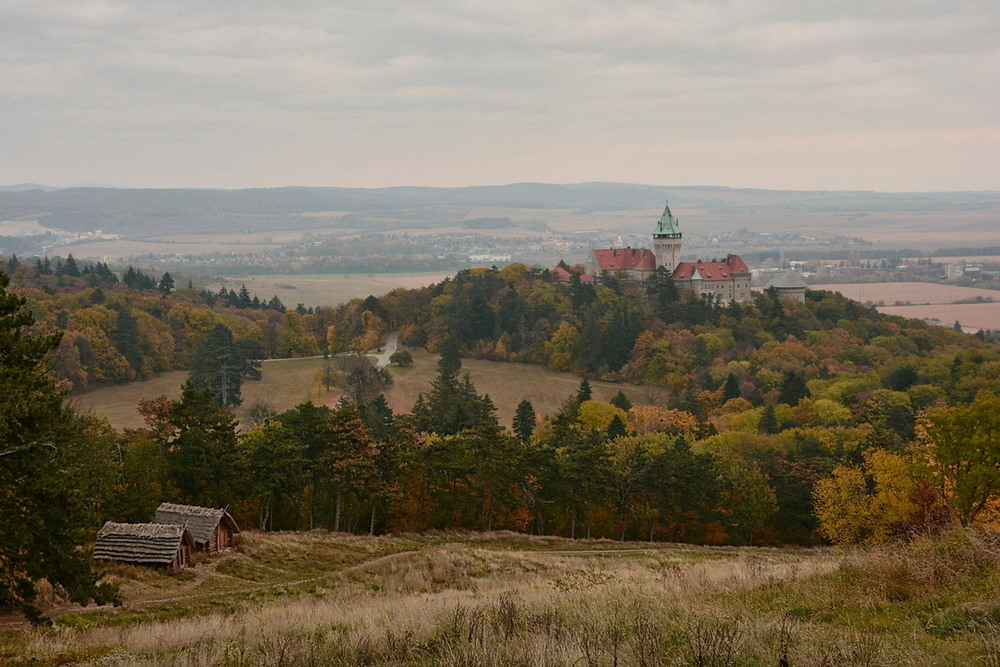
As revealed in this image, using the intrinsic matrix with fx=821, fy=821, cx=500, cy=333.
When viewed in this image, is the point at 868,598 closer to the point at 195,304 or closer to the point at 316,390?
the point at 316,390

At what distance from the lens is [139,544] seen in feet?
85.5

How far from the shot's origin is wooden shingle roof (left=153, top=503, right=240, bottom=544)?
95.1 feet

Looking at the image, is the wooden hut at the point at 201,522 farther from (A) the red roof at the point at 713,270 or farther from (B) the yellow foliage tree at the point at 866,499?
(A) the red roof at the point at 713,270

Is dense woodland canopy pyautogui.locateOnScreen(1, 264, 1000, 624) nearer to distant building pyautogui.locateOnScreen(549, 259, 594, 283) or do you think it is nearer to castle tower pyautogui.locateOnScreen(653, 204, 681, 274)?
distant building pyautogui.locateOnScreen(549, 259, 594, 283)

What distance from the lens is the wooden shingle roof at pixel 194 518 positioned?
2900cm

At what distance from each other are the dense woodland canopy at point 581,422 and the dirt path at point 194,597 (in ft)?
8.11

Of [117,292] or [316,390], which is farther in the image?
[117,292]

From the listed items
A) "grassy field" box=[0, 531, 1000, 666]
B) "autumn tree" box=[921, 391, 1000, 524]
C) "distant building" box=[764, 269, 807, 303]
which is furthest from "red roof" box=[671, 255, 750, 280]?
"grassy field" box=[0, 531, 1000, 666]

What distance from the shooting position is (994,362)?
307 feet

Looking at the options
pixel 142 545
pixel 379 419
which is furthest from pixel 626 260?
pixel 142 545

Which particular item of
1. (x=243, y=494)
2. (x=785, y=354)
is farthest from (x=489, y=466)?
(x=785, y=354)

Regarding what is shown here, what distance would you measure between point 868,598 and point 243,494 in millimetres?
29592

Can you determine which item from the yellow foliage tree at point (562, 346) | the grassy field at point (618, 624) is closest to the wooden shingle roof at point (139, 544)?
the grassy field at point (618, 624)

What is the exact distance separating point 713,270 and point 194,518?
118 meters
